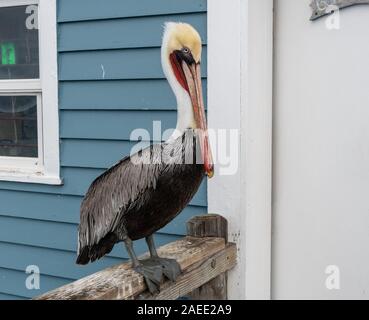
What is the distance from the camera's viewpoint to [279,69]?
2.41 meters

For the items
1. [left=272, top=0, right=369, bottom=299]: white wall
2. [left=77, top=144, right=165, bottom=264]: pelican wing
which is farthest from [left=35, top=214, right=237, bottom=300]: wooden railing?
[left=272, top=0, right=369, bottom=299]: white wall

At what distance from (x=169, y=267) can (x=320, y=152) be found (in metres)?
0.95

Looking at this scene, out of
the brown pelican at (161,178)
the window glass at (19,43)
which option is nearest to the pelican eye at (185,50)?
the brown pelican at (161,178)

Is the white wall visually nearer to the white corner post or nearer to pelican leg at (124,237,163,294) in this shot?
the white corner post

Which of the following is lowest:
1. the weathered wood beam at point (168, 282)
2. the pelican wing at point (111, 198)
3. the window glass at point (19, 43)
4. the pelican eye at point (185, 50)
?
the weathered wood beam at point (168, 282)

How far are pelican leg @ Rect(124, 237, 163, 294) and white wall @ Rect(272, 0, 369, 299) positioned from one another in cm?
93

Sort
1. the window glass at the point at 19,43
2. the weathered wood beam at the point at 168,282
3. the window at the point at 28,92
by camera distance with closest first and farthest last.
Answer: the weathered wood beam at the point at 168,282, the window at the point at 28,92, the window glass at the point at 19,43

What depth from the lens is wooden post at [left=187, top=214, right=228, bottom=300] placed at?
2207mm

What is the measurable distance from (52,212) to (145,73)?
2.93ft

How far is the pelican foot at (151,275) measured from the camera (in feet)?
5.50

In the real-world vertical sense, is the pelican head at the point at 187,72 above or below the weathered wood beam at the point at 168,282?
above

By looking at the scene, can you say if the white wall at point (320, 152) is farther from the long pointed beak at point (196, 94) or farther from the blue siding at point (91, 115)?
the long pointed beak at point (196, 94)

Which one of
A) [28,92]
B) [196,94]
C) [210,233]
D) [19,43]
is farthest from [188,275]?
[19,43]

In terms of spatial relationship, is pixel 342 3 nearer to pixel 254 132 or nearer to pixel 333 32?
pixel 333 32
